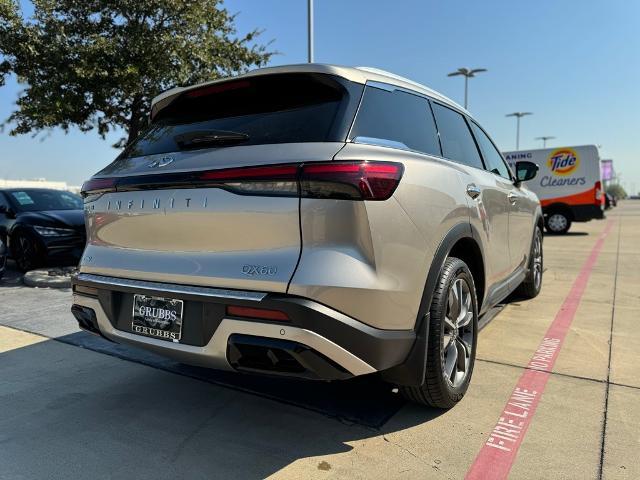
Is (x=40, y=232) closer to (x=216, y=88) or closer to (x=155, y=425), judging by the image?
(x=155, y=425)

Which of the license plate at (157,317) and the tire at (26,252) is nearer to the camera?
the license plate at (157,317)

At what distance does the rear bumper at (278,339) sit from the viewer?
6.82 feet

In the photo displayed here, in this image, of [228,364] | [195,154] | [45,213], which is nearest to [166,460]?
[228,364]

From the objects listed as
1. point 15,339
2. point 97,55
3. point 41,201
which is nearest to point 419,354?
point 15,339

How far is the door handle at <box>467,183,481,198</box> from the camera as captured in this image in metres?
3.15

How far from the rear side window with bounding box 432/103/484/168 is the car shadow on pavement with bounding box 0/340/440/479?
1.65 m

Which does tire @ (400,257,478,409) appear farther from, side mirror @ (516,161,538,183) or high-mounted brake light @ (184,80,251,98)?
side mirror @ (516,161,538,183)

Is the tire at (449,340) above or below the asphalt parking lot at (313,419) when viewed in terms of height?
above

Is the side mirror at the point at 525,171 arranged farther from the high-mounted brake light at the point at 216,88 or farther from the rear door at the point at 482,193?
the high-mounted brake light at the point at 216,88

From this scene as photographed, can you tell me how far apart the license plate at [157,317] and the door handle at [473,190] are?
1.86 meters

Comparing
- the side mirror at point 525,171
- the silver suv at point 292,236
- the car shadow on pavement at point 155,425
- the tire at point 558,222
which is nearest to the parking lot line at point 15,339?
the car shadow on pavement at point 155,425

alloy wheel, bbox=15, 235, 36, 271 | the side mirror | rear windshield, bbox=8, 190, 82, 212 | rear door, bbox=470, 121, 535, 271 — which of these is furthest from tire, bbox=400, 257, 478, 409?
rear windshield, bbox=8, 190, 82, 212

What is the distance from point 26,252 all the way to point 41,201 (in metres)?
1.15

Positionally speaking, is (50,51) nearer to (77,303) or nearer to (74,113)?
(74,113)
